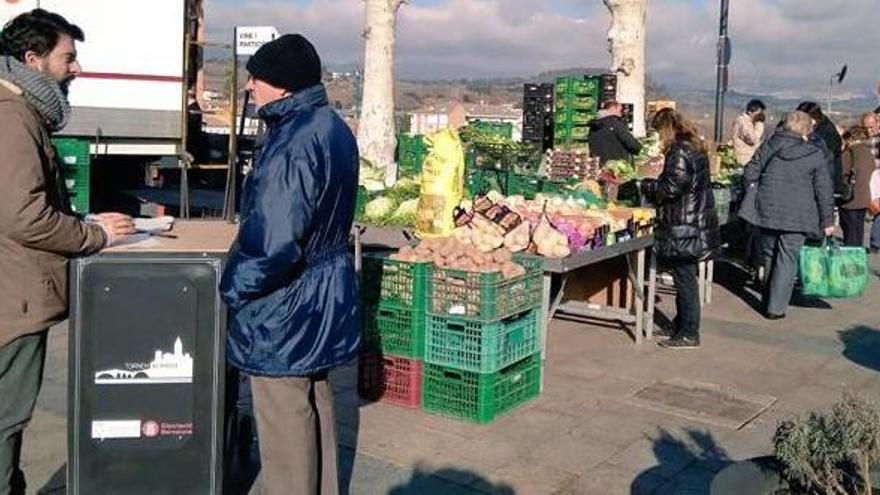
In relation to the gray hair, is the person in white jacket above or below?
above

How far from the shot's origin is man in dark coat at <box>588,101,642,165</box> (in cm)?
1151

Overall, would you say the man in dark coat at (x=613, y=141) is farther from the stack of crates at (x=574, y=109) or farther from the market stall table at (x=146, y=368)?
the market stall table at (x=146, y=368)

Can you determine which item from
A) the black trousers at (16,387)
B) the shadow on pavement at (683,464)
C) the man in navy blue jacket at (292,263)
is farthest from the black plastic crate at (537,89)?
the black trousers at (16,387)

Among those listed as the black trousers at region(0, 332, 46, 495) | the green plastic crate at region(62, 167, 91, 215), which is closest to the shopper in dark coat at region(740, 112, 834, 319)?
the black trousers at region(0, 332, 46, 495)

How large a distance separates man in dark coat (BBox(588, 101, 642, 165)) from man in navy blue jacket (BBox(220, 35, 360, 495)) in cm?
819

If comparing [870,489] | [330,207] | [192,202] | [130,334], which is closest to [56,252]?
[130,334]

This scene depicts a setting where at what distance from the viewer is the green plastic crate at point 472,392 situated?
5.51 meters

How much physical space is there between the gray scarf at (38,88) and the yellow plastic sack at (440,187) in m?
3.96

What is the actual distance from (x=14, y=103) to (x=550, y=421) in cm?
353

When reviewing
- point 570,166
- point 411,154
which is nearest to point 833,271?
point 570,166

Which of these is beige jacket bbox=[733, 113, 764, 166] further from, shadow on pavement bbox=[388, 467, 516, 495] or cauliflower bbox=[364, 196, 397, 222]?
shadow on pavement bbox=[388, 467, 516, 495]

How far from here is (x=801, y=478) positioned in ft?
10.5

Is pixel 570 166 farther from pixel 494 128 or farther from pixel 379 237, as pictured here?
pixel 379 237

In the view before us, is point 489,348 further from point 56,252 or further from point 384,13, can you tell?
point 384,13
